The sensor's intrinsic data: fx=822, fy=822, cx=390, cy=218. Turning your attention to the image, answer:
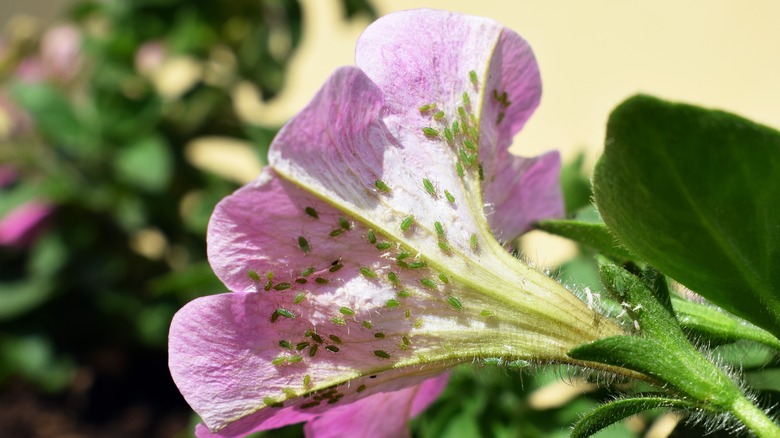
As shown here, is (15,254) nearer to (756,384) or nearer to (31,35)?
(31,35)

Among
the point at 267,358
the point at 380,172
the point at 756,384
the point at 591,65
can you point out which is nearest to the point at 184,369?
the point at 267,358

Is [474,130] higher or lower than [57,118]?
higher

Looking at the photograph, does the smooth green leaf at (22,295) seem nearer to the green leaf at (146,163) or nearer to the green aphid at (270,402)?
the green leaf at (146,163)

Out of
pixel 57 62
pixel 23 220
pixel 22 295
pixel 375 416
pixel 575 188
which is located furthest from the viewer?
pixel 57 62

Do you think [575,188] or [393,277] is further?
[575,188]

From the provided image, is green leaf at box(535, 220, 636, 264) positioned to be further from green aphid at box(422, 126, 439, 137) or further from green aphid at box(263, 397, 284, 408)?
green aphid at box(263, 397, 284, 408)

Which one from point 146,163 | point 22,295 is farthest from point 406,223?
point 22,295

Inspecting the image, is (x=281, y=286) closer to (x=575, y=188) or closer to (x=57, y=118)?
(x=575, y=188)
